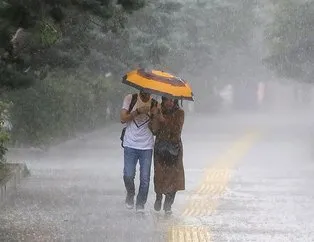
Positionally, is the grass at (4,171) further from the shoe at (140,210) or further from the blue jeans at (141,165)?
the shoe at (140,210)

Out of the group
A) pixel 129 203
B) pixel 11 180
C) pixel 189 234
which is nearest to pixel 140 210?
pixel 129 203

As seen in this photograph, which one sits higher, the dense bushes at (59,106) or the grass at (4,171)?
the dense bushes at (59,106)

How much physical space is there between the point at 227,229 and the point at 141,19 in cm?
2189

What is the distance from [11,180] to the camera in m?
12.7

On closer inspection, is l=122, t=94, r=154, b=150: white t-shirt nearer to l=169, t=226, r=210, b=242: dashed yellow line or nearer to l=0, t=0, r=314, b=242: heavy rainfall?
l=0, t=0, r=314, b=242: heavy rainfall

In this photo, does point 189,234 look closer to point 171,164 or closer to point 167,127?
point 171,164

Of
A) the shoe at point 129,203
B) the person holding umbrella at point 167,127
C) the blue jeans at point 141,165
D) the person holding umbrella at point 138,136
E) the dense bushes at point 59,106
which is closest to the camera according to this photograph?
the person holding umbrella at point 167,127

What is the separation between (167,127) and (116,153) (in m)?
12.2

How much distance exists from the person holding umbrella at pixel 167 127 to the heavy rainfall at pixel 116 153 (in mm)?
17

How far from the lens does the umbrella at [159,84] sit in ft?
33.2

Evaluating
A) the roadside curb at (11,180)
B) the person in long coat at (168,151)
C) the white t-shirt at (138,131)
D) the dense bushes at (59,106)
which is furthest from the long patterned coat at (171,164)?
the dense bushes at (59,106)

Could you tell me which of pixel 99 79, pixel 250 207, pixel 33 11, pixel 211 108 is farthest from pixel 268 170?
pixel 211 108

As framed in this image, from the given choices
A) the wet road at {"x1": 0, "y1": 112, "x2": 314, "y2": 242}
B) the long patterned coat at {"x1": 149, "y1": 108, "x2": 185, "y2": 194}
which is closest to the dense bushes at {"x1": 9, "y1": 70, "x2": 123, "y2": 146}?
the wet road at {"x1": 0, "y1": 112, "x2": 314, "y2": 242}

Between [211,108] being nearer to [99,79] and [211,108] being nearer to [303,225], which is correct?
[99,79]
